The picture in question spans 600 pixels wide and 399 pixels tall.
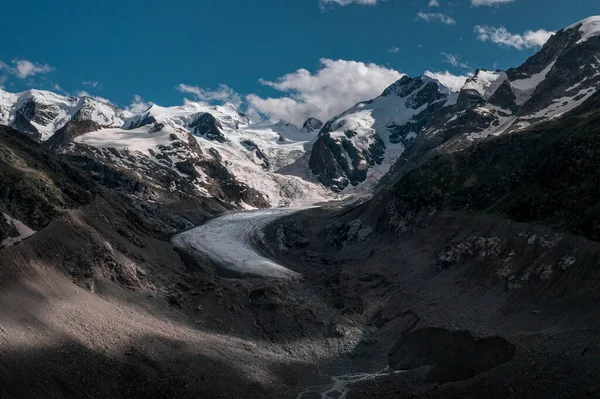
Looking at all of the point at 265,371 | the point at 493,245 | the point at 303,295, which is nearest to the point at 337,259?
the point at 303,295

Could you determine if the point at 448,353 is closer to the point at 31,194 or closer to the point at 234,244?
the point at 31,194

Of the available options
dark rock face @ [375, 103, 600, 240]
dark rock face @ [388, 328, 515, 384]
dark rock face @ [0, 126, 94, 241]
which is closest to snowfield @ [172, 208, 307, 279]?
dark rock face @ [0, 126, 94, 241]

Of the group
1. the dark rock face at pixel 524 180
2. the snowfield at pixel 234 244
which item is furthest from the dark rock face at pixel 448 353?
the snowfield at pixel 234 244

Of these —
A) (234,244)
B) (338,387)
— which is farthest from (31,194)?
(234,244)

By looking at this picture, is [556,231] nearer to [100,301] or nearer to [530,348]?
[530,348]

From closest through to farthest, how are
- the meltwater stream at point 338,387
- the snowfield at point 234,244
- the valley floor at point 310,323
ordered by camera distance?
1. the valley floor at point 310,323
2. the meltwater stream at point 338,387
3. the snowfield at point 234,244

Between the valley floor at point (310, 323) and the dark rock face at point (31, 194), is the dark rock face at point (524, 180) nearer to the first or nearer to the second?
the valley floor at point (310, 323)
